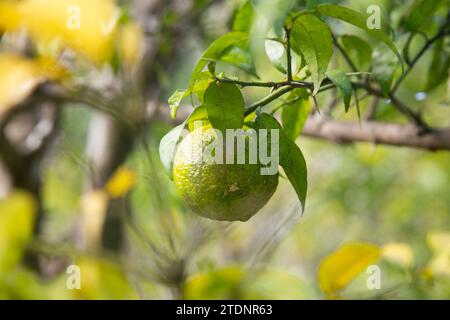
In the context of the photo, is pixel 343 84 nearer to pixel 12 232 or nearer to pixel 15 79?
pixel 12 232

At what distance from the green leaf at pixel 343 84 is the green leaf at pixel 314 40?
11 millimetres

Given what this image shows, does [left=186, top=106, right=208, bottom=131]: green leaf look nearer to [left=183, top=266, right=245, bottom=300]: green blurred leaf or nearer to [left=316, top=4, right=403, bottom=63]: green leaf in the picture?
[left=316, top=4, right=403, bottom=63]: green leaf

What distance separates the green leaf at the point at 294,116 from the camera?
1.84 feet

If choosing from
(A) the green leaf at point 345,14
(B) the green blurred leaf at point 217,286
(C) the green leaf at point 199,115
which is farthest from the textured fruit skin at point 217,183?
(B) the green blurred leaf at point 217,286

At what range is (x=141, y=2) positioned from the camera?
1514 mm

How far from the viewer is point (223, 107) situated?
0.44 m

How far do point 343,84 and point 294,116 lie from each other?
12cm

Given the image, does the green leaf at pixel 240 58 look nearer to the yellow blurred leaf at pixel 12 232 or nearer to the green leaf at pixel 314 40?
the green leaf at pixel 314 40

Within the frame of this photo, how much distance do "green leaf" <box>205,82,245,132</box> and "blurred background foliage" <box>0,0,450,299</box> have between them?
5cm

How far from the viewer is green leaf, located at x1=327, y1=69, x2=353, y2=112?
0.45 meters

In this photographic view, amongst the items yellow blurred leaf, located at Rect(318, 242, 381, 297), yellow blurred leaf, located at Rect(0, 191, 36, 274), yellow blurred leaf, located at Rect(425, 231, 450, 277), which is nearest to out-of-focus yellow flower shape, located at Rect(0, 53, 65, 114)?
yellow blurred leaf, located at Rect(0, 191, 36, 274)

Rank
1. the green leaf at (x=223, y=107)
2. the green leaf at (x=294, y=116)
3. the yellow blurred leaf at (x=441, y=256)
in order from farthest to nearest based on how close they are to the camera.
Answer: the yellow blurred leaf at (x=441, y=256) → the green leaf at (x=294, y=116) → the green leaf at (x=223, y=107)

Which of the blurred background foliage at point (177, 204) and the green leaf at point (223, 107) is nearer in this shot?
the green leaf at point (223, 107)

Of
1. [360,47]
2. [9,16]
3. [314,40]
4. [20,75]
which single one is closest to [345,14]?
[314,40]
